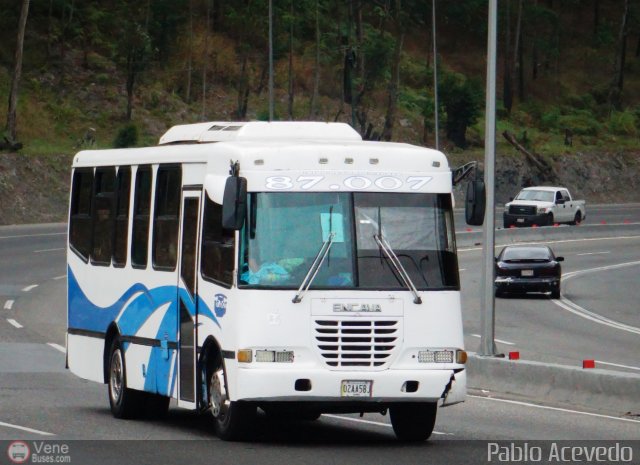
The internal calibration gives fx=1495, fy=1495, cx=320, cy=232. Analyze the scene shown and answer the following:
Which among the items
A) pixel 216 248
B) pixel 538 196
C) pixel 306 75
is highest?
pixel 306 75

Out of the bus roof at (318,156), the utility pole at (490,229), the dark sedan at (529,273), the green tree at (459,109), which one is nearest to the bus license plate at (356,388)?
the bus roof at (318,156)

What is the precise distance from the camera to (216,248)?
1447cm

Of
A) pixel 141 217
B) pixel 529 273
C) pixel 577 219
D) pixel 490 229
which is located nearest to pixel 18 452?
pixel 141 217

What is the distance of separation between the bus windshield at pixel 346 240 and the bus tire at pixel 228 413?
0.97m

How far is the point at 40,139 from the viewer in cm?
6981

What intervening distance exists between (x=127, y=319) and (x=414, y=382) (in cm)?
422

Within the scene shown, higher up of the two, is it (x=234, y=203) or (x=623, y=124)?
(x=234, y=203)

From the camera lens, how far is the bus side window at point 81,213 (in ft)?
60.1

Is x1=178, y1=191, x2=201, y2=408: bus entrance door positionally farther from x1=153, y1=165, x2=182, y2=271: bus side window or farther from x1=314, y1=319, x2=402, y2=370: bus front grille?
x1=314, y1=319, x2=402, y2=370: bus front grille

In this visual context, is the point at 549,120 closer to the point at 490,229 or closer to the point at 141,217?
the point at 490,229

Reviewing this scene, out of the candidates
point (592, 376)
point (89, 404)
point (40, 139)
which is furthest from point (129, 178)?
point (40, 139)

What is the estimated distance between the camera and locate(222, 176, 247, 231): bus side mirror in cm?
1355

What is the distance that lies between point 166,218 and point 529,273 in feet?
95.4

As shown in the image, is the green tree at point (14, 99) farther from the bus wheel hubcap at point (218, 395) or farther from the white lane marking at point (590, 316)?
the bus wheel hubcap at point (218, 395)
